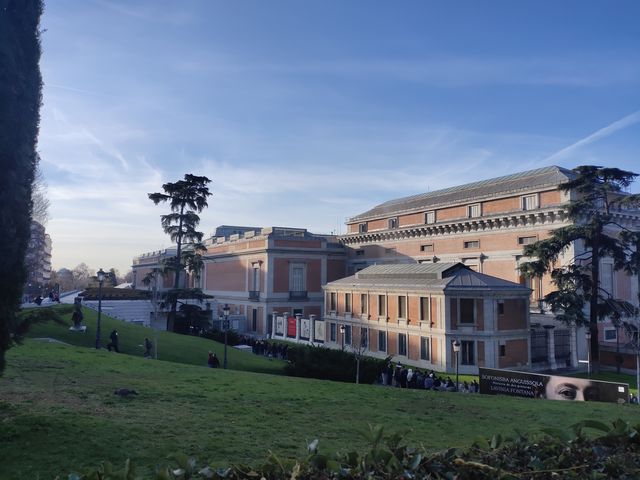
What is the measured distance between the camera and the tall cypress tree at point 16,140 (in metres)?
7.48

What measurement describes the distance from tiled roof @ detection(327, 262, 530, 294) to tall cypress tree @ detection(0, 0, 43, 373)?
25.2 m

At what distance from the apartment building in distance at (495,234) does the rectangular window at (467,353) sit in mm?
311

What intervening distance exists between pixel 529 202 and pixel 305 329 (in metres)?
21.1

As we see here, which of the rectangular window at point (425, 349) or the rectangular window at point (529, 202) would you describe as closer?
the rectangular window at point (425, 349)

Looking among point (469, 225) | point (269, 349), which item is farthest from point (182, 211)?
point (469, 225)

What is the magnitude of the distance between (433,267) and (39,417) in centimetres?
2855

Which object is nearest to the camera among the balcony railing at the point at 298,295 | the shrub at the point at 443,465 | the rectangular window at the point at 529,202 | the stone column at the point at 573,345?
the shrub at the point at 443,465

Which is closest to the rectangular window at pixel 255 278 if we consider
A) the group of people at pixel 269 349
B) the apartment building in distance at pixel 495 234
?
the apartment building in distance at pixel 495 234

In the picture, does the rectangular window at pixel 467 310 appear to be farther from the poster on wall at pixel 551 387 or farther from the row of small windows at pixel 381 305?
the poster on wall at pixel 551 387

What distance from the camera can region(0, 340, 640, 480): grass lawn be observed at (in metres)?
6.21

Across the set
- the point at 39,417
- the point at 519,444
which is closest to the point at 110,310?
the point at 39,417

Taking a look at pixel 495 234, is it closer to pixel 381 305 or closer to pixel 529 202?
pixel 529 202

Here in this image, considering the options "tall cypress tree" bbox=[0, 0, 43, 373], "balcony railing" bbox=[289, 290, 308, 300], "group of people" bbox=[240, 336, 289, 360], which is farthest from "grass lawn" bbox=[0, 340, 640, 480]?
"balcony railing" bbox=[289, 290, 308, 300]

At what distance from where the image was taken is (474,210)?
42562mm
